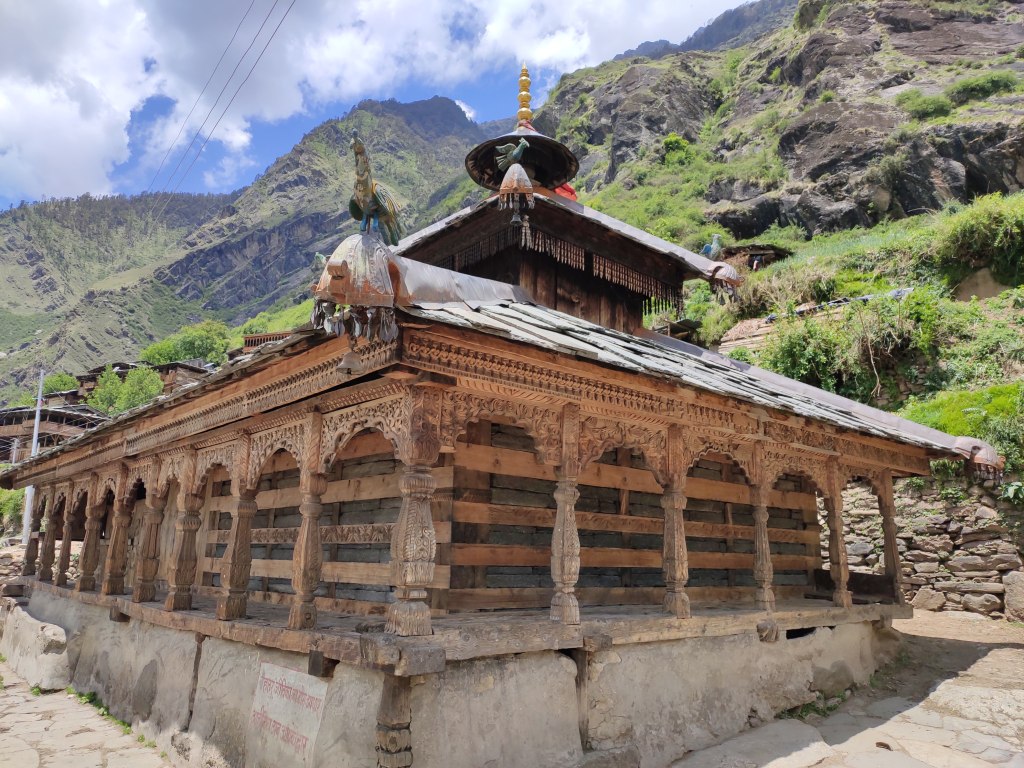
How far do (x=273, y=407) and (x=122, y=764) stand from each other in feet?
14.7

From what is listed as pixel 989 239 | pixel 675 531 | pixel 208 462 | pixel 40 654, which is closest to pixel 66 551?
pixel 40 654

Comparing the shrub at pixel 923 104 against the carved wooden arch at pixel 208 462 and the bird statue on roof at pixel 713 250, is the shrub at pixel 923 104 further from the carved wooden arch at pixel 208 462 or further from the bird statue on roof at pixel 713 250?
the carved wooden arch at pixel 208 462

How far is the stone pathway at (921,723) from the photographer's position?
21.4 feet

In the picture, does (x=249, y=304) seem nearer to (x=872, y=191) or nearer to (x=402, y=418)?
(x=872, y=191)

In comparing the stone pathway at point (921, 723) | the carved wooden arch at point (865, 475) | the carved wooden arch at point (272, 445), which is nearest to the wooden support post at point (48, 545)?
the carved wooden arch at point (272, 445)

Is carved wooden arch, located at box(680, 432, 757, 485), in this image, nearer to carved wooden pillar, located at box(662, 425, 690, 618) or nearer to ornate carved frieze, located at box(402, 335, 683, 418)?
carved wooden pillar, located at box(662, 425, 690, 618)

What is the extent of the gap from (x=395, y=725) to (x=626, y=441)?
327 centimetres

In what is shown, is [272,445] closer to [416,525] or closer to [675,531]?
[416,525]

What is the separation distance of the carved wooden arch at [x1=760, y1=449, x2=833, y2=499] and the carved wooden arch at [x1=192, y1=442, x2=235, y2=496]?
6.07 meters

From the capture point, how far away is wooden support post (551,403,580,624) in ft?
18.2

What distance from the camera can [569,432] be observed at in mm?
5906

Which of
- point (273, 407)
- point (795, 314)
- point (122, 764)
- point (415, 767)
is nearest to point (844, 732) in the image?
point (415, 767)

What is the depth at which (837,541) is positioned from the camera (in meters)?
9.12

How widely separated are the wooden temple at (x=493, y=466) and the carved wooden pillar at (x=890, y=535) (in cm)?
5
